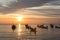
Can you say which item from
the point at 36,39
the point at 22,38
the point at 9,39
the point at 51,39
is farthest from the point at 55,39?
the point at 9,39

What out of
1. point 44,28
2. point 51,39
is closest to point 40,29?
point 44,28

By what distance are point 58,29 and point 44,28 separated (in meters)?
1.85

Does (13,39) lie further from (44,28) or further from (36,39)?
(44,28)

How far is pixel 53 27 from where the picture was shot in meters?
26.7

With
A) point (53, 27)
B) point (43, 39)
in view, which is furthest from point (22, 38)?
point (53, 27)

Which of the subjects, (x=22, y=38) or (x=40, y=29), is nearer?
(x=22, y=38)

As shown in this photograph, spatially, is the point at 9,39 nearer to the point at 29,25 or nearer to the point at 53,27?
the point at 29,25

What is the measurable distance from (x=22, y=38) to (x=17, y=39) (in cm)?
68

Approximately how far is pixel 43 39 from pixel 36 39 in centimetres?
83

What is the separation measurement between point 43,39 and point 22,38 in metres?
2.00

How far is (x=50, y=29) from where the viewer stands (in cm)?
2555

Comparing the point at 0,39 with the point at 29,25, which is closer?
the point at 0,39

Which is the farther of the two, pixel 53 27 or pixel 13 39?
pixel 53 27

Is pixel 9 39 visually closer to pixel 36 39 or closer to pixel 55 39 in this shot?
pixel 36 39
